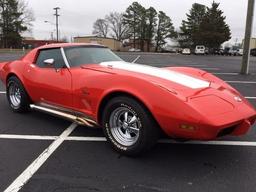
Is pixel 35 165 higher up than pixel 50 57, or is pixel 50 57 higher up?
pixel 50 57

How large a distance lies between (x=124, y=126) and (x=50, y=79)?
1.59m

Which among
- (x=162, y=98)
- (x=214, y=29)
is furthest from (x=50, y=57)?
(x=214, y=29)

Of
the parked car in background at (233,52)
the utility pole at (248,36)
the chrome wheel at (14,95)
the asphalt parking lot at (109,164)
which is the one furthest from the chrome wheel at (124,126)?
the parked car in background at (233,52)

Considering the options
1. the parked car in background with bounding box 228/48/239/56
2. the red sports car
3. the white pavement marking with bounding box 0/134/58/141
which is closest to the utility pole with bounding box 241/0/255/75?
the red sports car

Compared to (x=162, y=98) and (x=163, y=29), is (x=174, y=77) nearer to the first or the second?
(x=162, y=98)

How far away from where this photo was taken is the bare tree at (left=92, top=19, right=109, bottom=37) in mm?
115062

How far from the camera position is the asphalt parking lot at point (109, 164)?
359 cm

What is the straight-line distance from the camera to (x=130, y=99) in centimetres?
418

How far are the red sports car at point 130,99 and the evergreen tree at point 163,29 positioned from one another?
322ft

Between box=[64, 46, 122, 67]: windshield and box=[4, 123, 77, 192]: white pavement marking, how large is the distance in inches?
41.1

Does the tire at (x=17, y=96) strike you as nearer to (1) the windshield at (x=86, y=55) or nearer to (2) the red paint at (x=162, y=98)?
(2) the red paint at (x=162, y=98)

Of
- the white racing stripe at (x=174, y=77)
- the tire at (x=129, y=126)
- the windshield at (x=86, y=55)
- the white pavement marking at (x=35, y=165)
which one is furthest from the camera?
the windshield at (x=86, y=55)

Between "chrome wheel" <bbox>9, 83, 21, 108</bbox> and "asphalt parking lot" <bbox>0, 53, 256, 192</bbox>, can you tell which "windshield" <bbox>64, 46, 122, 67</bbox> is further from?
"chrome wheel" <bbox>9, 83, 21, 108</bbox>

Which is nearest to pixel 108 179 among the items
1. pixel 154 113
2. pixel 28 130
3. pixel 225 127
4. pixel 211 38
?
pixel 154 113
